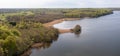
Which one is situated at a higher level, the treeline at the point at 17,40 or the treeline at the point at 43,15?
the treeline at the point at 17,40

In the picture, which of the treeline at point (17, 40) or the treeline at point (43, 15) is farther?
the treeline at point (43, 15)

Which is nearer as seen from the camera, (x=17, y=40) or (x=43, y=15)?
(x=17, y=40)

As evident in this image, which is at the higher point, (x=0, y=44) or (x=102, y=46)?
(x=0, y=44)

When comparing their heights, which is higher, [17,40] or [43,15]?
[17,40]

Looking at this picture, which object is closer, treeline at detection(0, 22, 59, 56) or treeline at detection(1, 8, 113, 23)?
treeline at detection(0, 22, 59, 56)

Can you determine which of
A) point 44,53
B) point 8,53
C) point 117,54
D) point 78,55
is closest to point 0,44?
point 8,53

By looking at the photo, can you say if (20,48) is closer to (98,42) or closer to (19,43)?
(19,43)

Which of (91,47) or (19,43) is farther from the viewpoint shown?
(91,47)

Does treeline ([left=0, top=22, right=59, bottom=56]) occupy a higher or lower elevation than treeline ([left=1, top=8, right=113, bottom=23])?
higher

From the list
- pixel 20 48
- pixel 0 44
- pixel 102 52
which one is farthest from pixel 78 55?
pixel 0 44

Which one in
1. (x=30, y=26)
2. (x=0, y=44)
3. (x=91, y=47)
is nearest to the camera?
(x=0, y=44)

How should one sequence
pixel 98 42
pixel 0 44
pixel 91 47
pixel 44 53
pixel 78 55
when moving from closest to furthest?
pixel 0 44
pixel 78 55
pixel 44 53
pixel 91 47
pixel 98 42
